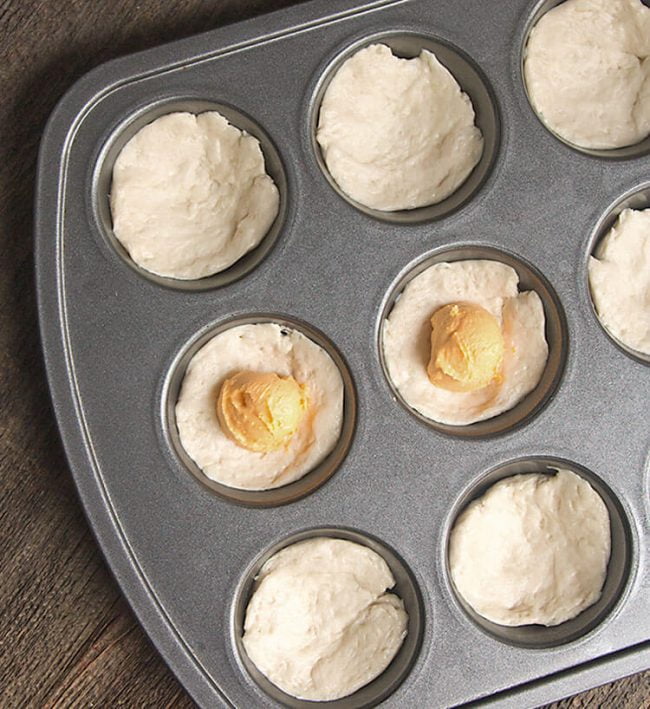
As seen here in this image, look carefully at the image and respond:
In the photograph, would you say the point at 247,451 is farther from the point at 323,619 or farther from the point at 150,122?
the point at 150,122

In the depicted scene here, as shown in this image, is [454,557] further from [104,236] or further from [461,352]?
[104,236]

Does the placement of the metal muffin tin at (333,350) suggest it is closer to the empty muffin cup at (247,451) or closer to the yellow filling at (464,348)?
the empty muffin cup at (247,451)

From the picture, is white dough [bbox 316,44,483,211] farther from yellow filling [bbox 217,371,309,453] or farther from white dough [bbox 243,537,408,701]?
white dough [bbox 243,537,408,701]

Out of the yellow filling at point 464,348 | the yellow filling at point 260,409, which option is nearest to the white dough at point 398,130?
the yellow filling at point 464,348

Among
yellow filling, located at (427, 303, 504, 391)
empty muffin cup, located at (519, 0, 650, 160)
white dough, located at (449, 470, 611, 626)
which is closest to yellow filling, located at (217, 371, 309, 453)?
yellow filling, located at (427, 303, 504, 391)

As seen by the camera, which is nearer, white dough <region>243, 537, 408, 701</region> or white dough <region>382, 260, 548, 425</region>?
white dough <region>243, 537, 408, 701</region>

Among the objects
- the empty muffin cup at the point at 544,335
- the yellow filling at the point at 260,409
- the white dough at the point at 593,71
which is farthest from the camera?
the white dough at the point at 593,71

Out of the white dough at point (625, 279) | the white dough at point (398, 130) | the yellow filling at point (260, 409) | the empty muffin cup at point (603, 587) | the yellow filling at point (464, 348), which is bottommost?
the empty muffin cup at point (603, 587)
